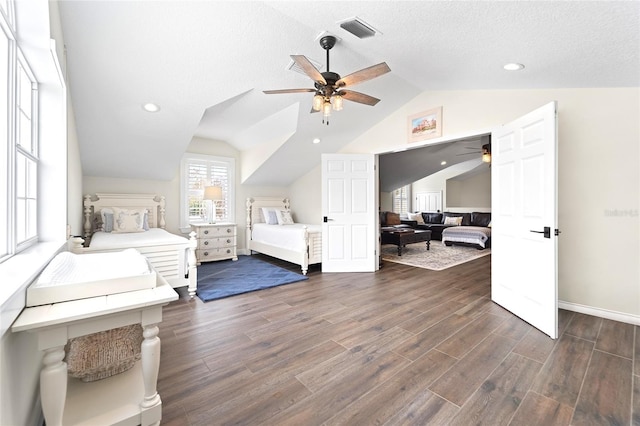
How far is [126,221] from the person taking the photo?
14.3 ft

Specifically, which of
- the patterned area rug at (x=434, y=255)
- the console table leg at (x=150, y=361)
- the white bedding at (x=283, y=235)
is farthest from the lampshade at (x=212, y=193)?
the console table leg at (x=150, y=361)

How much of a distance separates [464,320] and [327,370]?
1602mm

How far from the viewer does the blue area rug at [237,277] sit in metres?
3.63

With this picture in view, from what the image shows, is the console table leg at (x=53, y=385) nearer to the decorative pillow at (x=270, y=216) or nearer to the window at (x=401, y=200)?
the decorative pillow at (x=270, y=216)

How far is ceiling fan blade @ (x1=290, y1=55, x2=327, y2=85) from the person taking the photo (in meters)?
2.20

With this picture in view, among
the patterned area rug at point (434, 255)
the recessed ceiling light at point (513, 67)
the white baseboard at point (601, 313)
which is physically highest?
the recessed ceiling light at point (513, 67)

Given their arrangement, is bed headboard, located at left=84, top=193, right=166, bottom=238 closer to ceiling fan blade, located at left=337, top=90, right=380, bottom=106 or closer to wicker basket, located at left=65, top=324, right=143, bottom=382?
wicker basket, located at left=65, top=324, right=143, bottom=382

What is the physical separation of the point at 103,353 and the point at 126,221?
342 cm

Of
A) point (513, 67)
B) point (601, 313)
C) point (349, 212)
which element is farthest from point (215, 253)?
point (601, 313)

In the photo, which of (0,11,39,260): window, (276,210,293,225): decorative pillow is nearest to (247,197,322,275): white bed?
(276,210,293,225): decorative pillow

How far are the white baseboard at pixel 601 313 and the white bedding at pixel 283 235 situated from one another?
3344 mm

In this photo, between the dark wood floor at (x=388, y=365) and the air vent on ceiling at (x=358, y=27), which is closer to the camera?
the dark wood floor at (x=388, y=365)

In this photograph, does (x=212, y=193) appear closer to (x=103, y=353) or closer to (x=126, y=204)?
(x=126, y=204)

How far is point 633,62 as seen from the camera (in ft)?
7.31
